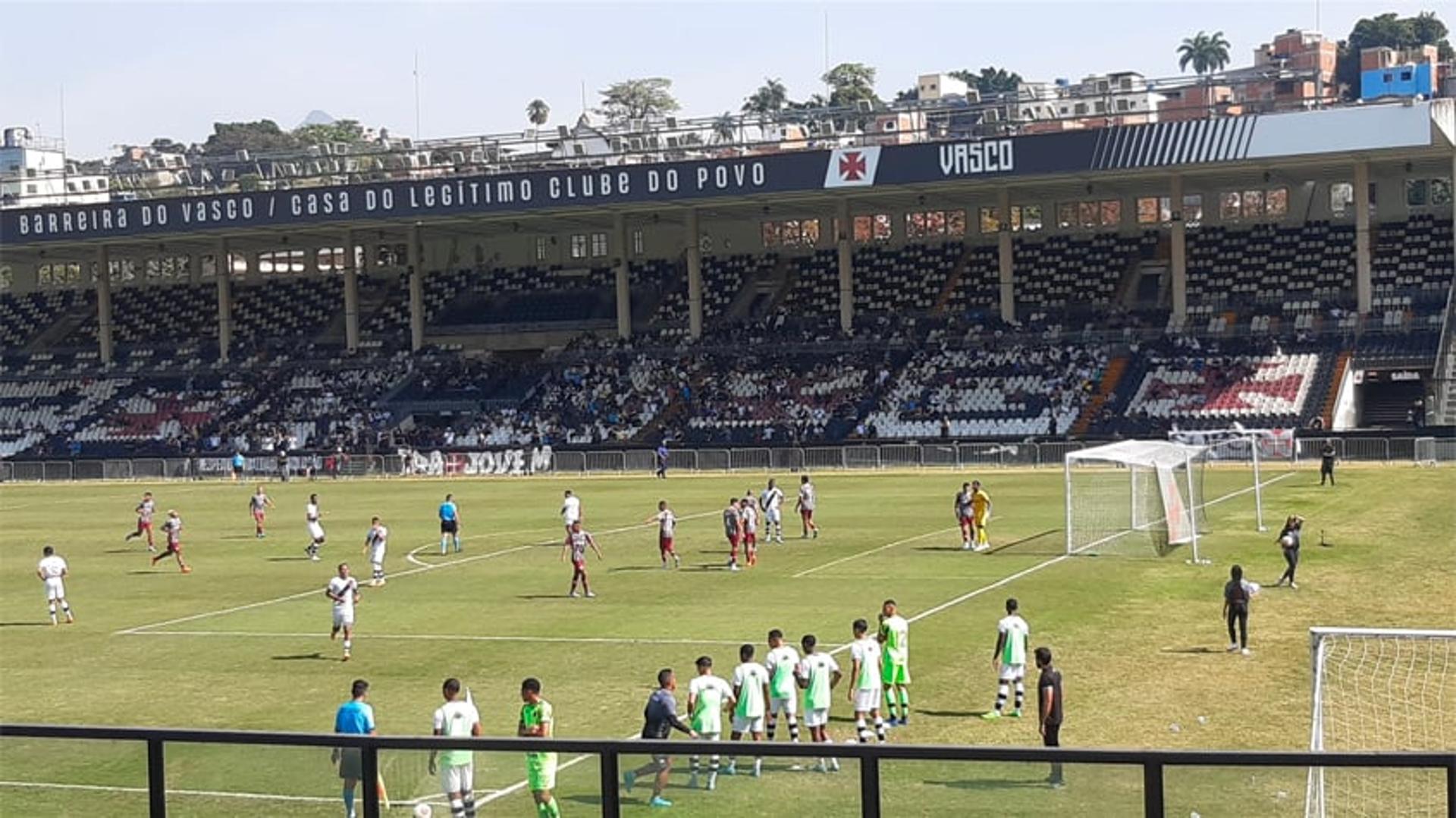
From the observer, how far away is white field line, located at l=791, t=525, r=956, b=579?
124 feet

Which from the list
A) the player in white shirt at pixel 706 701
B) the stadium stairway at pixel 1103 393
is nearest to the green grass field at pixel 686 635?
the player in white shirt at pixel 706 701

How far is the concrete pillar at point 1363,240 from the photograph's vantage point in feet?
237

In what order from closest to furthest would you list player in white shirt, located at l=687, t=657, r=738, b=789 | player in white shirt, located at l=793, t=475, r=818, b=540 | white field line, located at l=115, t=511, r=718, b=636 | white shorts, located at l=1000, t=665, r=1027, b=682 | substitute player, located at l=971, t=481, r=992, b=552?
player in white shirt, located at l=687, t=657, r=738, b=789 < white shorts, located at l=1000, t=665, r=1027, b=682 < white field line, located at l=115, t=511, r=718, b=636 < substitute player, located at l=971, t=481, r=992, b=552 < player in white shirt, located at l=793, t=475, r=818, b=540

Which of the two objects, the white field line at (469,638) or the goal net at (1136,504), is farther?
the goal net at (1136,504)

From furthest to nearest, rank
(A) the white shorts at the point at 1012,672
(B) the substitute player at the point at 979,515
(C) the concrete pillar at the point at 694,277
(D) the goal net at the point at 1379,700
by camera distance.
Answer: (C) the concrete pillar at the point at 694,277, (B) the substitute player at the point at 979,515, (A) the white shorts at the point at 1012,672, (D) the goal net at the point at 1379,700

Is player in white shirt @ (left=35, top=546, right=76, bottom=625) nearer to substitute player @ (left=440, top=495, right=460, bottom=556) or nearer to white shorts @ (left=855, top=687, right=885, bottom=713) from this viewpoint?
substitute player @ (left=440, top=495, right=460, bottom=556)

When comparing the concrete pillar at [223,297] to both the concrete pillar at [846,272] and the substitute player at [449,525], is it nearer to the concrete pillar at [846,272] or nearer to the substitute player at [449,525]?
the concrete pillar at [846,272]

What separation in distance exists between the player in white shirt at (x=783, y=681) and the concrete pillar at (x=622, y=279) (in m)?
68.8

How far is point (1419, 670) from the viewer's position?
80.6 ft

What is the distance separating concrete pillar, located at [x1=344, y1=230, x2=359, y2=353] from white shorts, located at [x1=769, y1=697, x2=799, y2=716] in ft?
251

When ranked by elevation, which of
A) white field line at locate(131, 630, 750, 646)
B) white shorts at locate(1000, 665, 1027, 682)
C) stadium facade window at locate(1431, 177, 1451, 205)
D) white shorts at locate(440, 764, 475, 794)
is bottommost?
white field line at locate(131, 630, 750, 646)

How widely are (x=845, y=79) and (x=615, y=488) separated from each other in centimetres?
14097

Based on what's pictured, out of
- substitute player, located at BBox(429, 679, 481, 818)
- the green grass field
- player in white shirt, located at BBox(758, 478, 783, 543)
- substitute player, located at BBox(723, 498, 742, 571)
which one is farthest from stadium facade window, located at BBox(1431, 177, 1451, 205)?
substitute player, located at BBox(429, 679, 481, 818)

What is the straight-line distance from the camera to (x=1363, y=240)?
72188mm
